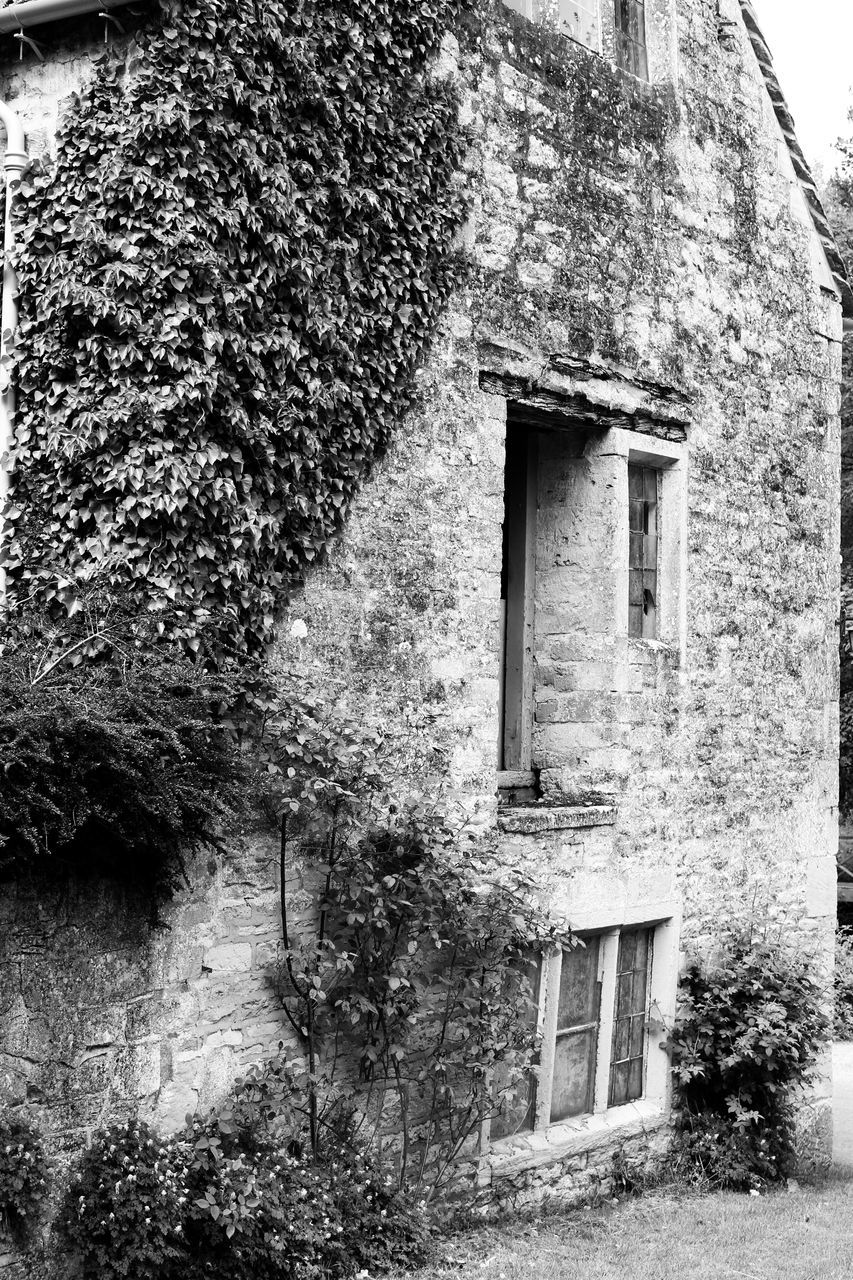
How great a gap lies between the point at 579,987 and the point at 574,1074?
0.49 metres

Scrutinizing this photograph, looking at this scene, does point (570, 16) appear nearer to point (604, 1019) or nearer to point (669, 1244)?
point (604, 1019)

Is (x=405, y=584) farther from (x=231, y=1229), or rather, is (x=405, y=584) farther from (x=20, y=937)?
(x=231, y=1229)

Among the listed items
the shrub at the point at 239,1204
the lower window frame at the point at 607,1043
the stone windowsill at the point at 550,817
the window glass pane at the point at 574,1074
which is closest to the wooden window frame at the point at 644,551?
the stone windowsill at the point at 550,817

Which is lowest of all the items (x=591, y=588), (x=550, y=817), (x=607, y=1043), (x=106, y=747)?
(x=607, y=1043)

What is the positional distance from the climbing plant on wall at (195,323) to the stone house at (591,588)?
401 mm

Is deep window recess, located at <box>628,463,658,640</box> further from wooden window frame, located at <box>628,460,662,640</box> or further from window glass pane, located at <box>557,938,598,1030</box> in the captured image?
window glass pane, located at <box>557,938,598,1030</box>

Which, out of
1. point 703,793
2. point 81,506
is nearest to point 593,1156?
point 703,793

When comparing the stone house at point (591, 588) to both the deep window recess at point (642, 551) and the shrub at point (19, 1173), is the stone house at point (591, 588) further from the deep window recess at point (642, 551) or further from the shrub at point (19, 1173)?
the shrub at point (19, 1173)

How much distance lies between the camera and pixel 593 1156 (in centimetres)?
760

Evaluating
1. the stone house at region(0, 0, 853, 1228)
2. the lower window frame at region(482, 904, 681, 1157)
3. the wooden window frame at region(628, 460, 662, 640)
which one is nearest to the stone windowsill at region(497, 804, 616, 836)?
the stone house at region(0, 0, 853, 1228)

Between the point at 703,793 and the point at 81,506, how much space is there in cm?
451

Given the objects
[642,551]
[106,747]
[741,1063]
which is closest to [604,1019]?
[741,1063]

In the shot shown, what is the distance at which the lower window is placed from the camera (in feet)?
24.2

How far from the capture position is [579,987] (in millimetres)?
7688
